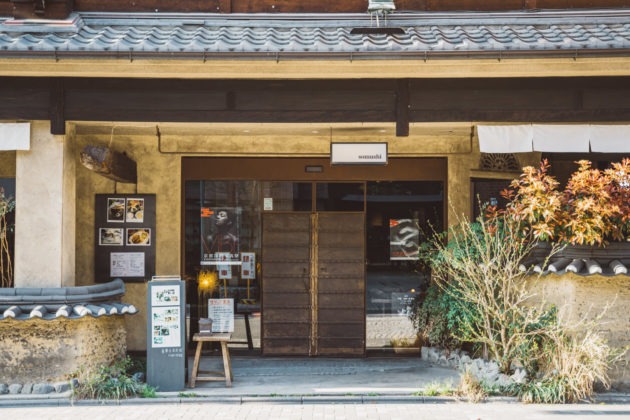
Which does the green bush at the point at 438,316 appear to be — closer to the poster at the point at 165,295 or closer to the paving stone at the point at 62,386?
the poster at the point at 165,295

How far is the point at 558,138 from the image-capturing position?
991 centimetres

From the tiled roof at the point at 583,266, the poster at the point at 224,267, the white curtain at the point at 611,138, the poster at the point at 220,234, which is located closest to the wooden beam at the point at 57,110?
the poster at the point at 220,234

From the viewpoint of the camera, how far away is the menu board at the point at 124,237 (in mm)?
11914

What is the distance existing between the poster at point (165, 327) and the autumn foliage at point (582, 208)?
15.2ft

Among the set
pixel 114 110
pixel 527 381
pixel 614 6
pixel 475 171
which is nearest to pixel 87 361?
pixel 114 110

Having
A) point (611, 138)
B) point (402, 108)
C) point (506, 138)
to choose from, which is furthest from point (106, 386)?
point (611, 138)

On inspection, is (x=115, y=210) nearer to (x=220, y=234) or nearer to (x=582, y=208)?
(x=220, y=234)

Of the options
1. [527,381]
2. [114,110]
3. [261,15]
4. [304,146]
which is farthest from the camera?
[304,146]

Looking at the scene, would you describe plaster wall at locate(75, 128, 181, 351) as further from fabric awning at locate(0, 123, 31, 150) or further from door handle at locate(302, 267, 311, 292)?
fabric awning at locate(0, 123, 31, 150)

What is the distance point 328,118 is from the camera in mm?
9836

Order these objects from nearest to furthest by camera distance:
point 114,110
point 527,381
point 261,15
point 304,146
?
point 527,381, point 114,110, point 261,15, point 304,146

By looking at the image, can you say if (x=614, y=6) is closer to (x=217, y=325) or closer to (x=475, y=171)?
(x=475, y=171)

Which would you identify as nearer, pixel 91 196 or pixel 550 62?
pixel 550 62

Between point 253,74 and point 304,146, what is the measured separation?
2708 millimetres
